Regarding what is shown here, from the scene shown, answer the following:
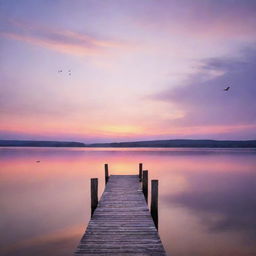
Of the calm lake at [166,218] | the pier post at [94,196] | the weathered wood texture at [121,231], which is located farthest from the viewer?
the calm lake at [166,218]

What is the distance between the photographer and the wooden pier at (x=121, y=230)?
234 inches

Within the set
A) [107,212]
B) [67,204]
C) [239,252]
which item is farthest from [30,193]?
[239,252]

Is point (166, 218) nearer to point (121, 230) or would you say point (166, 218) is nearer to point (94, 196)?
point (94, 196)

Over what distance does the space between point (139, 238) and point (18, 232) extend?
8550 mm

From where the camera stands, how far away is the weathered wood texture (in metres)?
5.94

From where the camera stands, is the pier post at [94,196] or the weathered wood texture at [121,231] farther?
the pier post at [94,196]

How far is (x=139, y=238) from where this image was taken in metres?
6.64

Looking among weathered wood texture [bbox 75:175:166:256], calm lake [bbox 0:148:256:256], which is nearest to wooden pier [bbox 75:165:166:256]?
weathered wood texture [bbox 75:175:166:256]

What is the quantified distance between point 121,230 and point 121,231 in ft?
0.28

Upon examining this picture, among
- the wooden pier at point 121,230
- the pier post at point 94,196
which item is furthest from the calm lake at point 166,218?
the wooden pier at point 121,230

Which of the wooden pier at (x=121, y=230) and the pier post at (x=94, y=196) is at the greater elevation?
the pier post at (x=94, y=196)

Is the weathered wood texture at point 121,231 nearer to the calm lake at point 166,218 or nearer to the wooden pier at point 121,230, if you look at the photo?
the wooden pier at point 121,230

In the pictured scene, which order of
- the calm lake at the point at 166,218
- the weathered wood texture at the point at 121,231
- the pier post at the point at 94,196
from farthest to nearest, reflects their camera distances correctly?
the calm lake at the point at 166,218
the pier post at the point at 94,196
the weathered wood texture at the point at 121,231

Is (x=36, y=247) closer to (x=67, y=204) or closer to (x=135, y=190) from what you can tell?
(x=135, y=190)
